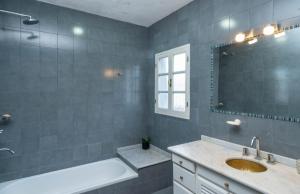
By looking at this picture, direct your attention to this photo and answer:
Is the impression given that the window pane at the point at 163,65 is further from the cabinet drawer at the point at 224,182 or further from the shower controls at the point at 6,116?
the shower controls at the point at 6,116

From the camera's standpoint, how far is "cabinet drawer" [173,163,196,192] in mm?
1604

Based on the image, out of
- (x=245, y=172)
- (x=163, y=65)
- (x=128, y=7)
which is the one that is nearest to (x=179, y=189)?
(x=245, y=172)

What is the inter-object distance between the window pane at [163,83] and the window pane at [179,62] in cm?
26

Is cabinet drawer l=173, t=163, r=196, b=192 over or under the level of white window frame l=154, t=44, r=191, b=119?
under

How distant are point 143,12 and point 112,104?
1.58 meters

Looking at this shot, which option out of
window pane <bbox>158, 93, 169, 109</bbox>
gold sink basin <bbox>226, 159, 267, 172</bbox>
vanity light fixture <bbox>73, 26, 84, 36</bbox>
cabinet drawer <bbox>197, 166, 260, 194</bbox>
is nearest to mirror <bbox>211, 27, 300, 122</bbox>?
gold sink basin <bbox>226, 159, 267, 172</bbox>

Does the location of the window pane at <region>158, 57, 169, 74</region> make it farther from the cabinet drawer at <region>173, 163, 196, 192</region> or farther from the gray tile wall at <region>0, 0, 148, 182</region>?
the cabinet drawer at <region>173, 163, 196, 192</region>

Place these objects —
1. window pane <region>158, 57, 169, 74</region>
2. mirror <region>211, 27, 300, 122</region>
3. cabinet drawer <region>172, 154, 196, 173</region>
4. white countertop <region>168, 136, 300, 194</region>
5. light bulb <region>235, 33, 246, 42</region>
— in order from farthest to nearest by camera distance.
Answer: window pane <region>158, 57, 169, 74</region> → light bulb <region>235, 33, 246, 42</region> → cabinet drawer <region>172, 154, 196, 173</region> → mirror <region>211, 27, 300, 122</region> → white countertop <region>168, 136, 300, 194</region>

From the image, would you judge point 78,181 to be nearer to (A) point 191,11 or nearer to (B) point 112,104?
(B) point 112,104

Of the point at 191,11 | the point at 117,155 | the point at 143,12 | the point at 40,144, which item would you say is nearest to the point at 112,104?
the point at 117,155

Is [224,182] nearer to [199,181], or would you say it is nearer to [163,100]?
[199,181]

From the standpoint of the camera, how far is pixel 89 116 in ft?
8.95

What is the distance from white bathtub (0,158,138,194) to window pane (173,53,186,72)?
1649 millimetres

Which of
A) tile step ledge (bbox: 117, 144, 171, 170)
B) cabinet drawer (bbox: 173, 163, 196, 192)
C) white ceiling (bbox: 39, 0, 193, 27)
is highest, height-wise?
white ceiling (bbox: 39, 0, 193, 27)
